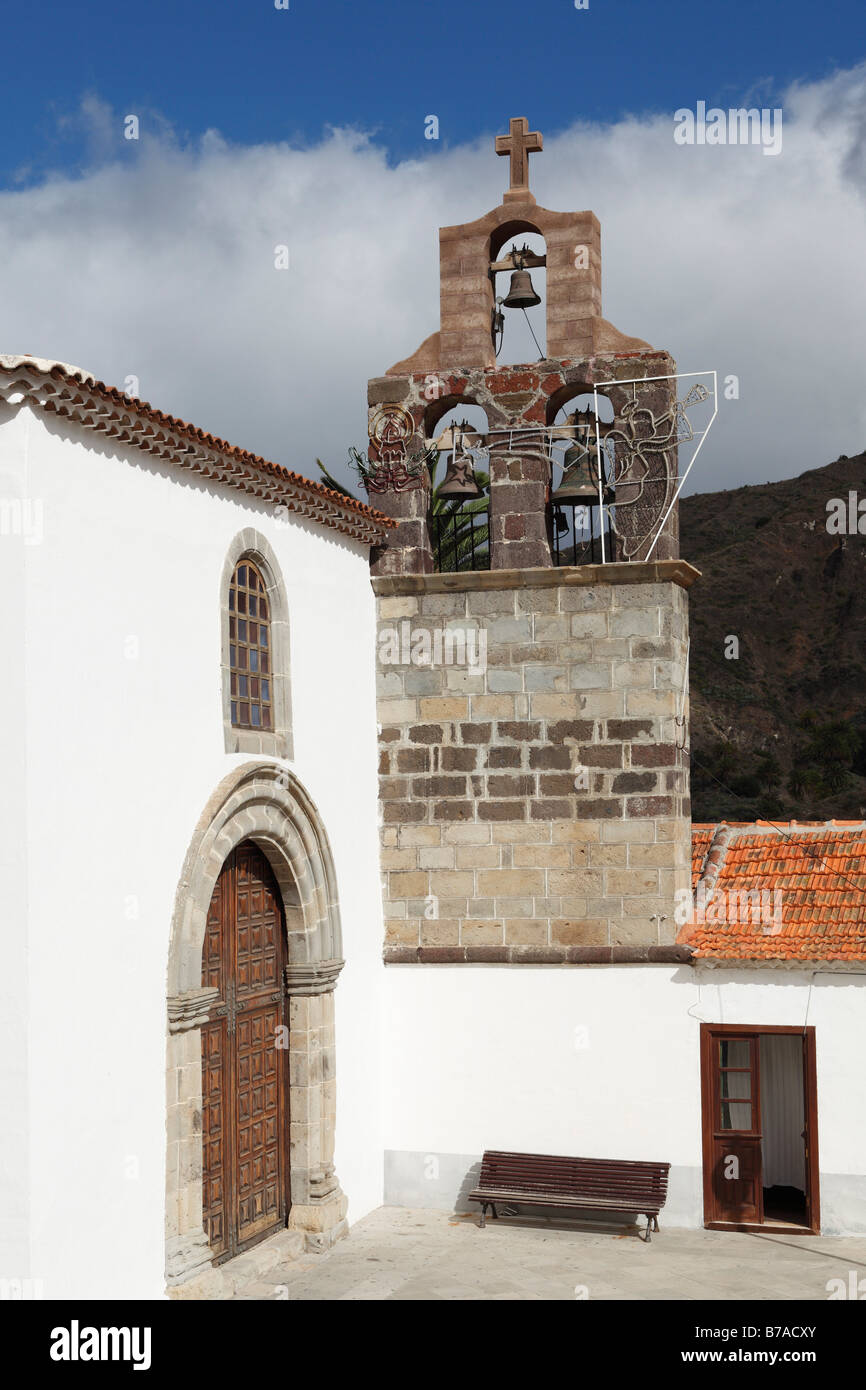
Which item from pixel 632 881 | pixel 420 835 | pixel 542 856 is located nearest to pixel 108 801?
pixel 420 835

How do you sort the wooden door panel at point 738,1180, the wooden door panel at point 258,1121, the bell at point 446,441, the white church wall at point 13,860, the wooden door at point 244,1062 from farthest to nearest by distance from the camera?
the bell at point 446,441 < the wooden door panel at point 738,1180 < the wooden door panel at point 258,1121 < the wooden door at point 244,1062 < the white church wall at point 13,860

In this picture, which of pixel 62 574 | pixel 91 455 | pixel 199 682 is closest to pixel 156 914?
pixel 199 682

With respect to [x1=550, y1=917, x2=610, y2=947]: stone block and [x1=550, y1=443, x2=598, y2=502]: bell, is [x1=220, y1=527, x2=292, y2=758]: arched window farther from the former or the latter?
[x1=550, y1=917, x2=610, y2=947]: stone block

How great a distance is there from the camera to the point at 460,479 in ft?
37.5

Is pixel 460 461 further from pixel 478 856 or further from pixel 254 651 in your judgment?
pixel 478 856

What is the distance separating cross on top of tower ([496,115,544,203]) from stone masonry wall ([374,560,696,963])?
3142 millimetres

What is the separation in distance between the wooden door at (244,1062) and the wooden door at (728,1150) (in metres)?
3.15

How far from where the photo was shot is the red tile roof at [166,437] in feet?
22.3

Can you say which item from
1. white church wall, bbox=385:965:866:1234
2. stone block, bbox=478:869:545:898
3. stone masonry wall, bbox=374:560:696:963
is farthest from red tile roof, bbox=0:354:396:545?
white church wall, bbox=385:965:866:1234

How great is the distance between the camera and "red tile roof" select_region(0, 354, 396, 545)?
22.3ft

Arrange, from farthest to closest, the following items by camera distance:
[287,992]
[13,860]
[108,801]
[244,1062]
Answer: [287,992] < [244,1062] < [108,801] < [13,860]

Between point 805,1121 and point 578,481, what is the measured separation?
5.11 meters

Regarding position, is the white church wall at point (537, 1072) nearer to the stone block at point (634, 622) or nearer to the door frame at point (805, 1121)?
the door frame at point (805, 1121)

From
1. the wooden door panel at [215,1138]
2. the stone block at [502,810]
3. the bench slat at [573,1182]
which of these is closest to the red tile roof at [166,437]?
the stone block at [502,810]
